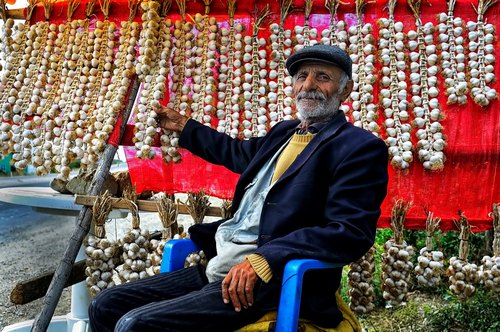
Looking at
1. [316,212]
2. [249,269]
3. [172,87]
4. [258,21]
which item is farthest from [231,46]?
[249,269]

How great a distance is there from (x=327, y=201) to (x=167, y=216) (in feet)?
3.47

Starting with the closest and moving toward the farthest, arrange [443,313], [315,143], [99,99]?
[315,143]
[99,99]
[443,313]

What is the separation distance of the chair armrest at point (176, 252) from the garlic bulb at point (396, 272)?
2.92 ft

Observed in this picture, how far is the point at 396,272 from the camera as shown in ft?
8.41

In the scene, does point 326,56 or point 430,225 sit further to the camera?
point 430,225

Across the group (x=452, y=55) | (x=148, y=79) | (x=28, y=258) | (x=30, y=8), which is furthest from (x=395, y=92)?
(x=28, y=258)

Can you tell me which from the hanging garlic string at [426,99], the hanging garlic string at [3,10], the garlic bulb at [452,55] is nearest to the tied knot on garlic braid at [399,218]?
the hanging garlic string at [426,99]

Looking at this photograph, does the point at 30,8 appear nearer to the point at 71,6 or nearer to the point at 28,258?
the point at 71,6

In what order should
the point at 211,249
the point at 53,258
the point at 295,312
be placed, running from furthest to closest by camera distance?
1. the point at 53,258
2. the point at 211,249
3. the point at 295,312

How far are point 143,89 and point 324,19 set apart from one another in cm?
95

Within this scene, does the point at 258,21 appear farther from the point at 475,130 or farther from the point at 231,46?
the point at 475,130

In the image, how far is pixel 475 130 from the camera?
2.60 m

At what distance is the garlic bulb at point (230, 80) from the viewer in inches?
108

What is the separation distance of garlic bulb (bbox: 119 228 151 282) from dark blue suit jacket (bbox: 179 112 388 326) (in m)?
0.77
